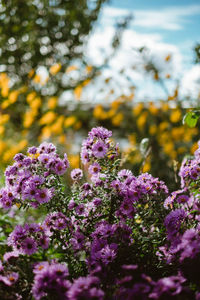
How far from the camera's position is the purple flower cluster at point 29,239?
55.4 inches

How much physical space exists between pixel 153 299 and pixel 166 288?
0.11 m

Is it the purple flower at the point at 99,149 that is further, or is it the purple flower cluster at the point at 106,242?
the purple flower at the point at 99,149

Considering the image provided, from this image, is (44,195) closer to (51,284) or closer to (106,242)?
(106,242)

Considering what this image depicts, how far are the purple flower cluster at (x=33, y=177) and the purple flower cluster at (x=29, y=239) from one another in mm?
109

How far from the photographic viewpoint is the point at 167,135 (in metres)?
4.83

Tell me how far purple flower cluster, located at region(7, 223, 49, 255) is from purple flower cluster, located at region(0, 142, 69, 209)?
0.11m

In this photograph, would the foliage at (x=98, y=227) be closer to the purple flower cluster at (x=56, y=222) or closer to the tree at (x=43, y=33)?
the purple flower cluster at (x=56, y=222)

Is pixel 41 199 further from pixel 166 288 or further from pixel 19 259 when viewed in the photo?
pixel 166 288

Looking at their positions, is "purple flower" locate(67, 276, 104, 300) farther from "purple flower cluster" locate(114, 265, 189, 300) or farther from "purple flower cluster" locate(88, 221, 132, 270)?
"purple flower cluster" locate(88, 221, 132, 270)

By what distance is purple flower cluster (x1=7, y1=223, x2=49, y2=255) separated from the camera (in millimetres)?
1408

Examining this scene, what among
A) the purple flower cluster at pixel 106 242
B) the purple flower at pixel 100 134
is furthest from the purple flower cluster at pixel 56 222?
the purple flower at pixel 100 134

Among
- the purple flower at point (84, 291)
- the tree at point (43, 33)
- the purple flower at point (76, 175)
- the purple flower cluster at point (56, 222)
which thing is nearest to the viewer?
the purple flower at point (84, 291)

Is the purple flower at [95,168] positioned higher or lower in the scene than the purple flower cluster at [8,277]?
higher

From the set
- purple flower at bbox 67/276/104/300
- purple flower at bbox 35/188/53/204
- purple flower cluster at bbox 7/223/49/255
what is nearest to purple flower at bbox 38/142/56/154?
purple flower at bbox 35/188/53/204
